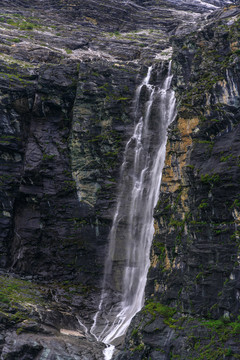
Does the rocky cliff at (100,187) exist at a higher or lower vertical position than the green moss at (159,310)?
higher

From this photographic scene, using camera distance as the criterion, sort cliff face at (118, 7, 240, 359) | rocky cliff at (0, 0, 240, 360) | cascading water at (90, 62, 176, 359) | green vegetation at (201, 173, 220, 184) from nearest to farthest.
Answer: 1. cliff face at (118, 7, 240, 359)
2. rocky cliff at (0, 0, 240, 360)
3. green vegetation at (201, 173, 220, 184)
4. cascading water at (90, 62, 176, 359)

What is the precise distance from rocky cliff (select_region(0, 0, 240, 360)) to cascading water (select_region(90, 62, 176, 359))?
3.26 feet

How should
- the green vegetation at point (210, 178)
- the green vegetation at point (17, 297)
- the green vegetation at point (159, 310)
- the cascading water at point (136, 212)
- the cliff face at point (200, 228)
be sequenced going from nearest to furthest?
the cliff face at point (200, 228), the green vegetation at point (210, 178), the green vegetation at point (159, 310), the green vegetation at point (17, 297), the cascading water at point (136, 212)

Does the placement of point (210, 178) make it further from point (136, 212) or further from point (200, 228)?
point (136, 212)

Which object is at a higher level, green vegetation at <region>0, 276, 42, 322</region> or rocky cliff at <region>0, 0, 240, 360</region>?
rocky cliff at <region>0, 0, 240, 360</region>

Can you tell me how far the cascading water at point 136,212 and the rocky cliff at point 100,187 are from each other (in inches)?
39.2

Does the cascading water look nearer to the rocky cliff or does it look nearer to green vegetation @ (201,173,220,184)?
the rocky cliff

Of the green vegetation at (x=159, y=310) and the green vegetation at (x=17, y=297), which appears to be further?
the green vegetation at (x=17, y=297)

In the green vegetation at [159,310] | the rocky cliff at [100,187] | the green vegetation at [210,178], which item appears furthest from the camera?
the green vegetation at [159,310]

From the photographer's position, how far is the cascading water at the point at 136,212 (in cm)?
3039

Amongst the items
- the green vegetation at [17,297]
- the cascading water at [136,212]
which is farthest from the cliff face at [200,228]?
the green vegetation at [17,297]

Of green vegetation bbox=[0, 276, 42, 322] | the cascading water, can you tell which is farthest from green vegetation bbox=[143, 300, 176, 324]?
green vegetation bbox=[0, 276, 42, 322]

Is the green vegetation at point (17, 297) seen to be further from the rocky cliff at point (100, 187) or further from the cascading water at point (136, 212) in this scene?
the cascading water at point (136, 212)

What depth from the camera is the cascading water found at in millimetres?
30391
